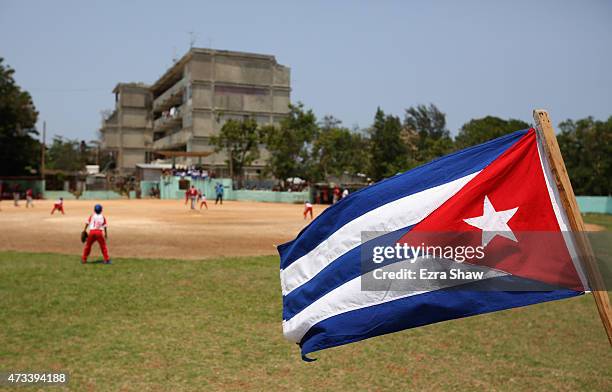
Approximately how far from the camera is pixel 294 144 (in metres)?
63.4

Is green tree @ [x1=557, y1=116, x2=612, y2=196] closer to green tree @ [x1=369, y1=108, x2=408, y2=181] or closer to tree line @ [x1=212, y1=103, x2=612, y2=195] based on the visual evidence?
tree line @ [x1=212, y1=103, x2=612, y2=195]

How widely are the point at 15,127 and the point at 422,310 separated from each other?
226ft

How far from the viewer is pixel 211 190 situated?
66125 mm

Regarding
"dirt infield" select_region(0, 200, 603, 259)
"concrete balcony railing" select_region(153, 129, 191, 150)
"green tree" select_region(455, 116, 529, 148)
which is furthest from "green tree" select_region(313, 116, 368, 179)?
"dirt infield" select_region(0, 200, 603, 259)

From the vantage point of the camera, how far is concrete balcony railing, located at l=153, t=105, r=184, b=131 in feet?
265

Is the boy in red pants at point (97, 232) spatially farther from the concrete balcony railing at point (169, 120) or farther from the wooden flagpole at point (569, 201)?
the concrete balcony railing at point (169, 120)

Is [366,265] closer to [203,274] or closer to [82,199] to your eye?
[203,274]

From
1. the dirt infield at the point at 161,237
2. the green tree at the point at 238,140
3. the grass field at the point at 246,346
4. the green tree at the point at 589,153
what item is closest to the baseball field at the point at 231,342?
the grass field at the point at 246,346

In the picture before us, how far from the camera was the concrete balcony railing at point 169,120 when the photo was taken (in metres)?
80.8

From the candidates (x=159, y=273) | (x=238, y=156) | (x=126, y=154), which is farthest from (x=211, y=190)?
(x=159, y=273)

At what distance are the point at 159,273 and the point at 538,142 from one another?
38.1ft

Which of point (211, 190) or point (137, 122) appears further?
point (137, 122)

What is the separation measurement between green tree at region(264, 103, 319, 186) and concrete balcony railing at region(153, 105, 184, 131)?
68.0ft

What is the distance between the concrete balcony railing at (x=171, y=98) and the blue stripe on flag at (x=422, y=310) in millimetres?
76937
